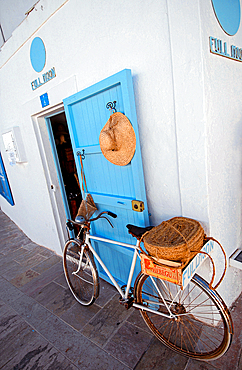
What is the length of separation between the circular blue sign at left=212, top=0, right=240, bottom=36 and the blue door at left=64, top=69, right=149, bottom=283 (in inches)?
33.7

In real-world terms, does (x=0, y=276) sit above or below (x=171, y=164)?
below

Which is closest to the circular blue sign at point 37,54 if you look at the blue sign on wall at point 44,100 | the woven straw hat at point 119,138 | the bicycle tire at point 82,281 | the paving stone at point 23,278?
the blue sign on wall at point 44,100

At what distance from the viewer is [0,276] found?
391cm

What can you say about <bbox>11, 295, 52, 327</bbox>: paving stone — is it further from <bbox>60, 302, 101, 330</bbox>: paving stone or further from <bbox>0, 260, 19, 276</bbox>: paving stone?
<bbox>0, 260, 19, 276</bbox>: paving stone

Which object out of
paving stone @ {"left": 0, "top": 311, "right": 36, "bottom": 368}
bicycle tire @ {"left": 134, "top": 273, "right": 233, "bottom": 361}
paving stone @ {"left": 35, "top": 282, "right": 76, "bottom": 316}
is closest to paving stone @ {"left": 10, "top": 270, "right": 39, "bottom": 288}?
paving stone @ {"left": 35, "top": 282, "right": 76, "bottom": 316}

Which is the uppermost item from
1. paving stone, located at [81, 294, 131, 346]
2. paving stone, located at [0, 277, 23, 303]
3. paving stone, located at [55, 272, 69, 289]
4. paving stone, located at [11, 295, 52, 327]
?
paving stone, located at [81, 294, 131, 346]

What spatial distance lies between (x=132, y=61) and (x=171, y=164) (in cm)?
106

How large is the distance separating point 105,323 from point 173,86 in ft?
8.63

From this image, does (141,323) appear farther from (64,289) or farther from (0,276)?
(0,276)

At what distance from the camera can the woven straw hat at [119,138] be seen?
207 cm

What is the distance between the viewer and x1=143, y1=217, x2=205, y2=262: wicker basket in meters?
1.51

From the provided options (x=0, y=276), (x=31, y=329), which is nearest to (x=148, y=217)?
(x=31, y=329)

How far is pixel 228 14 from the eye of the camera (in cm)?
189

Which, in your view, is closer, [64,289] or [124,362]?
[124,362]
